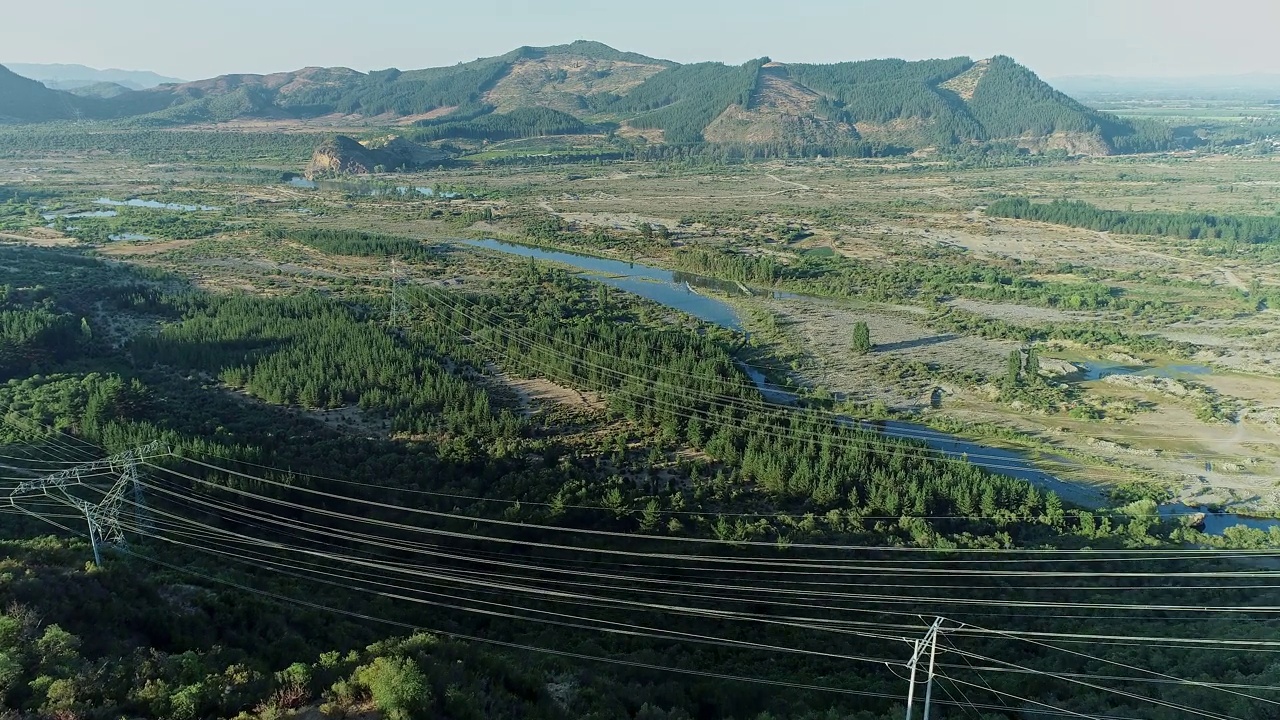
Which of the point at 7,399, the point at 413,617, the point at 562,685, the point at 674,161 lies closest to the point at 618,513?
the point at 413,617

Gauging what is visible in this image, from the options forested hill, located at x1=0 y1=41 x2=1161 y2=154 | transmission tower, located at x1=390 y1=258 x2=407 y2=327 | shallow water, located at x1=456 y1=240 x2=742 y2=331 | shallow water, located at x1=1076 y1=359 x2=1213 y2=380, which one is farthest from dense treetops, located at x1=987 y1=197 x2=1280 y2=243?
forested hill, located at x1=0 y1=41 x2=1161 y2=154

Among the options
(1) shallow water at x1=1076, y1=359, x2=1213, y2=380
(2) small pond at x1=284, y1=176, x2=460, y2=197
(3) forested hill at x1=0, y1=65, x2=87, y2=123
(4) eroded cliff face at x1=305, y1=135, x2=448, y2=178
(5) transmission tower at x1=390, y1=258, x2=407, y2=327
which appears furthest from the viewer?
(3) forested hill at x1=0, y1=65, x2=87, y2=123

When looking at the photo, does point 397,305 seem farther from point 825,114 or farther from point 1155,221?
point 825,114

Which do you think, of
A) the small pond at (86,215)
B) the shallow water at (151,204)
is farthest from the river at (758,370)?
the small pond at (86,215)

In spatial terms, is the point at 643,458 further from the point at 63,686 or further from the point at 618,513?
the point at 63,686

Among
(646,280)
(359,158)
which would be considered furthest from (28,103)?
(646,280)

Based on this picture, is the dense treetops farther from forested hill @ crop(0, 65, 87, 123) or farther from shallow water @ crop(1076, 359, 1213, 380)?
forested hill @ crop(0, 65, 87, 123)
